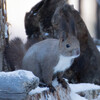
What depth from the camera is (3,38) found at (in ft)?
11.2

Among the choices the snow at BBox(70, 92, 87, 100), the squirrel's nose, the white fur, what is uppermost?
the squirrel's nose

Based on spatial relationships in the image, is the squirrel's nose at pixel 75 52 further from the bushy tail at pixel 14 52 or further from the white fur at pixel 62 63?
the bushy tail at pixel 14 52

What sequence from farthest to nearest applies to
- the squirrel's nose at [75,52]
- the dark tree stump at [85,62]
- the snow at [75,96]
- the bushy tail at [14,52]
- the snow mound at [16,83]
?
the dark tree stump at [85,62], the bushy tail at [14,52], the snow at [75,96], the squirrel's nose at [75,52], the snow mound at [16,83]

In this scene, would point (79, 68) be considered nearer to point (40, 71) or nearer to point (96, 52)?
point (96, 52)

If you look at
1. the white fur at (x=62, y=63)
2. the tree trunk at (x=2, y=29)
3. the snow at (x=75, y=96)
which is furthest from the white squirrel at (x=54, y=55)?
the tree trunk at (x=2, y=29)

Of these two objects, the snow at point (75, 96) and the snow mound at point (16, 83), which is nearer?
the snow mound at point (16, 83)

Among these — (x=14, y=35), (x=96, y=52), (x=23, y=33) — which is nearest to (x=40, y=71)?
(x=14, y=35)

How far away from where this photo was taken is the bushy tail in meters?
3.30

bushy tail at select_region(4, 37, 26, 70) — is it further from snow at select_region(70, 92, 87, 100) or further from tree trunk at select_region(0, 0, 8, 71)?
snow at select_region(70, 92, 87, 100)

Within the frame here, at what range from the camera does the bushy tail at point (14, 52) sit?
10.8 feet

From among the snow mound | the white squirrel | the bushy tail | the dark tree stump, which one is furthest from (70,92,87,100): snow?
the dark tree stump

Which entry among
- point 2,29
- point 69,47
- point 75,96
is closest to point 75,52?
point 69,47

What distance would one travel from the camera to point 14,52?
3338mm

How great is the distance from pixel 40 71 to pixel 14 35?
3.92 ft
